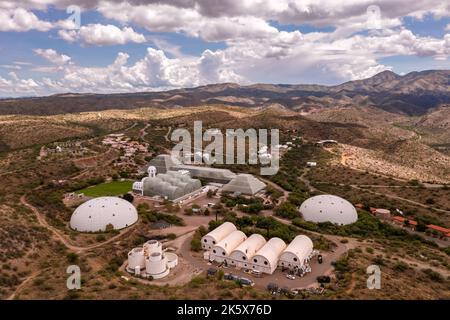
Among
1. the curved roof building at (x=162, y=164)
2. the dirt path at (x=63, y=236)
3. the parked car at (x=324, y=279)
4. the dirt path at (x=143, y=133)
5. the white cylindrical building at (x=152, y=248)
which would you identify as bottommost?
the parked car at (x=324, y=279)

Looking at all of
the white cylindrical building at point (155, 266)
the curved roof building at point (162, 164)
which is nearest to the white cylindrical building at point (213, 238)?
the white cylindrical building at point (155, 266)

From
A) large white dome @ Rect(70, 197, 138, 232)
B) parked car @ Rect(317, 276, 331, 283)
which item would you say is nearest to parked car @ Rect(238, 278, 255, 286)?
parked car @ Rect(317, 276, 331, 283)

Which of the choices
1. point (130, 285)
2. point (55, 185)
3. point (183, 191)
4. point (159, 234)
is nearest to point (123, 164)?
point (55, 185)

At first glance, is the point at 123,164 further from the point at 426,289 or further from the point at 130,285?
the point at 426,289

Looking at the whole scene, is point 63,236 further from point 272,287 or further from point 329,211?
point 329,211

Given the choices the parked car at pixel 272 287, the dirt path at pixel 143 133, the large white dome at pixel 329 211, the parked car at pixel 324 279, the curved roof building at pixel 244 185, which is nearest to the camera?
the parked car at pixel 272 287

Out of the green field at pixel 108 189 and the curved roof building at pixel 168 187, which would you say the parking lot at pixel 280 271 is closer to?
the curved roof building at pixel 168 187
